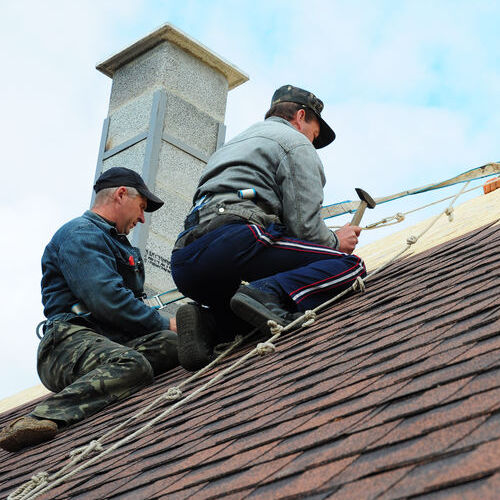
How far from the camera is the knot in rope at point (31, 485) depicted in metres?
2.95

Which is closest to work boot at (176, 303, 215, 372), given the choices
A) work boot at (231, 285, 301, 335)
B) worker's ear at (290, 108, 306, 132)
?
work boot at (231, 285, 301, 335)

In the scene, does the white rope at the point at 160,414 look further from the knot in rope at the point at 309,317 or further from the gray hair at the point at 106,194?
the gray hair at the point at 106,194

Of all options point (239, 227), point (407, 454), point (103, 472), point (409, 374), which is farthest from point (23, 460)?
point (407, 454)

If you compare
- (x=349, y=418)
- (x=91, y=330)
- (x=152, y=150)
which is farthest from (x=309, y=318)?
(x=152, y=150)

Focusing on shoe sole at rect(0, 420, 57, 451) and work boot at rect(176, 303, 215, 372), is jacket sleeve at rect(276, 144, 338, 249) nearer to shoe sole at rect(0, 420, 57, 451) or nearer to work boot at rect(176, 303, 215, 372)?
work boot at rect(176, 303, 215, 372)

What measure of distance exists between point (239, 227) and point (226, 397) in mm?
964

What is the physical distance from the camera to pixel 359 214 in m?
4.70

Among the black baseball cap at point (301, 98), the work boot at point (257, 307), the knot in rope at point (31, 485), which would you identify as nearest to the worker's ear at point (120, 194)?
the black baseball cap at point (301, 98)

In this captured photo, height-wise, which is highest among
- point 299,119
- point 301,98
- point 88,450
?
point 301,98

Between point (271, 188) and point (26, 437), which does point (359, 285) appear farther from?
point (26, 437)

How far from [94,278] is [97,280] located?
0.02 metres

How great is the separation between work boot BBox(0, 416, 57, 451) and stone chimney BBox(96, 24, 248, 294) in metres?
3.24

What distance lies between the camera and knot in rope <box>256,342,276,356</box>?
11.8 feet

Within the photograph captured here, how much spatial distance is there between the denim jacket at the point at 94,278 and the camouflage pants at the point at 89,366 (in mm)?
106
